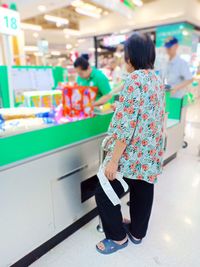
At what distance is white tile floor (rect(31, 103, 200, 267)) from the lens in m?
1.51

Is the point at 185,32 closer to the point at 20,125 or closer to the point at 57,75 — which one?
the point at 57,75

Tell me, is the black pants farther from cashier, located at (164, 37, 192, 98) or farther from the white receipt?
cashier, located at (164, 37, 192, 98)

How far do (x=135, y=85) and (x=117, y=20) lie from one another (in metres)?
8.34

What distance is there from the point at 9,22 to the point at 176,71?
2344 millimetres

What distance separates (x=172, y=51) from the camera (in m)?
3.16

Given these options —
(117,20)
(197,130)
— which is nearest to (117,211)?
(197,130)

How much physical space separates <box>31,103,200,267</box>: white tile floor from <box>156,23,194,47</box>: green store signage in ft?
21.2

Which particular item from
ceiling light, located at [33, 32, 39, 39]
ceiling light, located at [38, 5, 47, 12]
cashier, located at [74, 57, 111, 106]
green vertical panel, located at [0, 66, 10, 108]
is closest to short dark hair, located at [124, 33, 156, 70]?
cashier, located at [74, 57, 111, 106]

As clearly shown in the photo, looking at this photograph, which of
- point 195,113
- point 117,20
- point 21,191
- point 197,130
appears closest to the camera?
point 21,191

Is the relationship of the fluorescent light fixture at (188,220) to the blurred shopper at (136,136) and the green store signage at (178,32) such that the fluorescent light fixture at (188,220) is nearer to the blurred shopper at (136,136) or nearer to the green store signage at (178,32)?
the blurred shopper at (136,136)

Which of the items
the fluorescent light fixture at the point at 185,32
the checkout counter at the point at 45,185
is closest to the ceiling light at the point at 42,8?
the fluorescent light fixture at the point at 185,32

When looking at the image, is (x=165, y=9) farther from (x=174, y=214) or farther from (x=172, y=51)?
(x=174, y=214)

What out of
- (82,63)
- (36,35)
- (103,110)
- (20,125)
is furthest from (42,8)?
(36,35)

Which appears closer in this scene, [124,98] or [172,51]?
[124,98]
